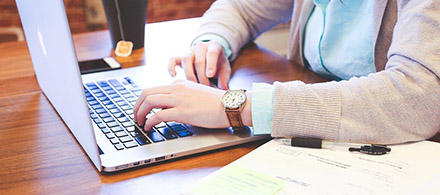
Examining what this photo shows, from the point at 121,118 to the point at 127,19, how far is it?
53 centimetres

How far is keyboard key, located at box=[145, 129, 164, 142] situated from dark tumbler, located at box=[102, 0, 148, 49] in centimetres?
58

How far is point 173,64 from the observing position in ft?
3.65

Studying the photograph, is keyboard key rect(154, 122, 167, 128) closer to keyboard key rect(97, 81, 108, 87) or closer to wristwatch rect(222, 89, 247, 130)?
wristwatch rect(222, 89, 247, 130)

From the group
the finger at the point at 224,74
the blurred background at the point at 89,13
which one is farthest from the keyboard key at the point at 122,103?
the blurred background at the point at 89,13

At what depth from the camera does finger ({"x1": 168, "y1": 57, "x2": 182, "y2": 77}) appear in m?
1.09

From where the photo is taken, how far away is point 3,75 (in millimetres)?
1159

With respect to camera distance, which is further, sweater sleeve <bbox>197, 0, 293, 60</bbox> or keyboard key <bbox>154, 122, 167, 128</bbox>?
sweater sleeve <bbox>197, 0, 293, 60</bbox>

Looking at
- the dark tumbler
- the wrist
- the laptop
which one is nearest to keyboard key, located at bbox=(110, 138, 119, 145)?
the laptop

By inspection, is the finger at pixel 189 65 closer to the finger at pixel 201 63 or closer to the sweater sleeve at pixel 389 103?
→ the finger at pixel 201 63

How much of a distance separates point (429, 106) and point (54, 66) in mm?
627

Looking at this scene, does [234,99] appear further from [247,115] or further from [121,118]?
[121,118]

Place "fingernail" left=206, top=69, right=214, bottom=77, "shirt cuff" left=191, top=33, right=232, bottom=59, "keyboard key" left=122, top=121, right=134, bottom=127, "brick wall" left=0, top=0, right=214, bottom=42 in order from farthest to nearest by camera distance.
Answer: "brick wall" left=0, top=0, right=214, bottom=42
"shirt cuff" left=191, top=33, right=232, bottom=59
"fingernail" left=206, top=69, right=214, bottom=77
"keyboard key" left=122, top=121, right=134, bottom=127

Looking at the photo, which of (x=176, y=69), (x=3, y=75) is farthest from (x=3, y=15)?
(x=176, y=69)

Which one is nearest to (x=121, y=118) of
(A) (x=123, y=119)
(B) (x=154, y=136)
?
(A) (x=123, y=119)
